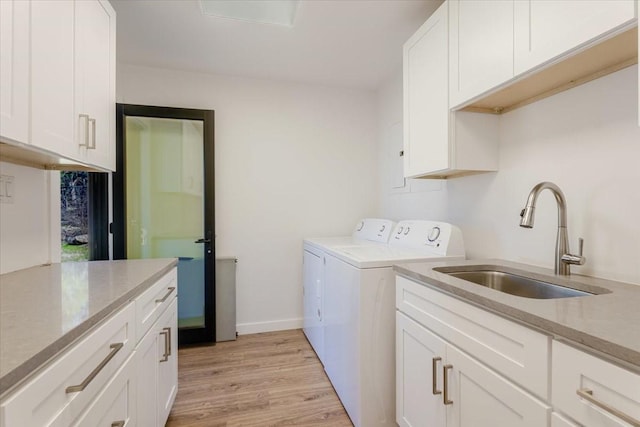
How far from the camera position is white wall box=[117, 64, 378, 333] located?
114 inches

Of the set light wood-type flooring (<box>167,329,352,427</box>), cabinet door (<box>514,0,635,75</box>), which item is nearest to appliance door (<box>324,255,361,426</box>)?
light wood-type flooring (<box>167,329,352,427</box>)

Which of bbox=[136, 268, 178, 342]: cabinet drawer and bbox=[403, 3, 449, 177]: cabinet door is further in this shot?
bbox=[403, 3, 449, 177]: cabinet door

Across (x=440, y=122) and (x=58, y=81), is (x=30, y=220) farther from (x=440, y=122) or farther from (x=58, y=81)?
(x=440, y=122)

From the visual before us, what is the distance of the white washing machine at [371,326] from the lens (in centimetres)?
167

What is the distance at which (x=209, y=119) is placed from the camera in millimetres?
2730

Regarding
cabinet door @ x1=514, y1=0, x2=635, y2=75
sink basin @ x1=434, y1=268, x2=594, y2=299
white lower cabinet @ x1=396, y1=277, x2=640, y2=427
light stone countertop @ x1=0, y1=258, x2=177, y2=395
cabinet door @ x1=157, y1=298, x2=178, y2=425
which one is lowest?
cabinet door @ x1=157, y1=298, x2=178, y2=425

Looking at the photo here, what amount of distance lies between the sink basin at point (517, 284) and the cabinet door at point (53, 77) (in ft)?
5.48

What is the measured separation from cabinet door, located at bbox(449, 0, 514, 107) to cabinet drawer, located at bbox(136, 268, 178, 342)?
1689 millimetres

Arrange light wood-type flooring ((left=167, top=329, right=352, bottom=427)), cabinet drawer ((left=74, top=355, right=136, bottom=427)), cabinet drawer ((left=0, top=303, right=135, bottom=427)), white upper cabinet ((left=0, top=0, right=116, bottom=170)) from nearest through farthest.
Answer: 1. cabinet drawer ((left=0, top=303, right=135, bottom=427))
2. cabinet drawer ((left=74, top=355, right=136, bottom=427))
3. white upper cabinet ((left=0, top=0, right=116, bottom=170))
4. light wood-type flooring ((left=167, top=329, right=352, bottom=427))

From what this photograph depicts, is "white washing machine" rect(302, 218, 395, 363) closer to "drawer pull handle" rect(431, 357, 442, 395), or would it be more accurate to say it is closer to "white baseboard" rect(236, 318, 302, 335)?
"white baseboard" rect(236, 318, 302, 335)

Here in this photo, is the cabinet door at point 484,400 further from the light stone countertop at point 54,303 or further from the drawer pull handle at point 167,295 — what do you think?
the drawer pull handle at point 167,295

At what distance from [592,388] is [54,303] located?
4.73 feet

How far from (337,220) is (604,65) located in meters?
2.29

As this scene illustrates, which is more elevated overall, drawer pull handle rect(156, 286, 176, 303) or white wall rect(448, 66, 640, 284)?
white wall rect(448, 66, 640, 284)
